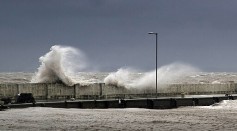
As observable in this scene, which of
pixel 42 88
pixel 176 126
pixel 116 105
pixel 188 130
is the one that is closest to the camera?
pixel 188 130

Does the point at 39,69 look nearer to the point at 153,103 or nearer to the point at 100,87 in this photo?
the point at 100,87

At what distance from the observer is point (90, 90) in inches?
2137

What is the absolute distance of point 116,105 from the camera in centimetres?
4372

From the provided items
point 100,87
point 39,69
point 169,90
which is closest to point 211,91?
point 169,90

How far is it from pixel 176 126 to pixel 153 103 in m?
20.3

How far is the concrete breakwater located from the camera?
47938 millimetres

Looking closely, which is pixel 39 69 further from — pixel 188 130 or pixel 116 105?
pixel 188 130

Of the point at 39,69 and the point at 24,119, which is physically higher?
the point at 39,69

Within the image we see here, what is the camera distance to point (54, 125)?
24766mm

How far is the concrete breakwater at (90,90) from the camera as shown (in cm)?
4794

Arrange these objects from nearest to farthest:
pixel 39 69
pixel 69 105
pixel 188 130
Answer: pixel 188 130 → pixel 69 105 → pixel 39 69

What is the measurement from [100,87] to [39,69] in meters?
10.7

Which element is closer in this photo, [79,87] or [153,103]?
[153,103]

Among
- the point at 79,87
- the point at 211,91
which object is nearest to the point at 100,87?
the point at 79,87
